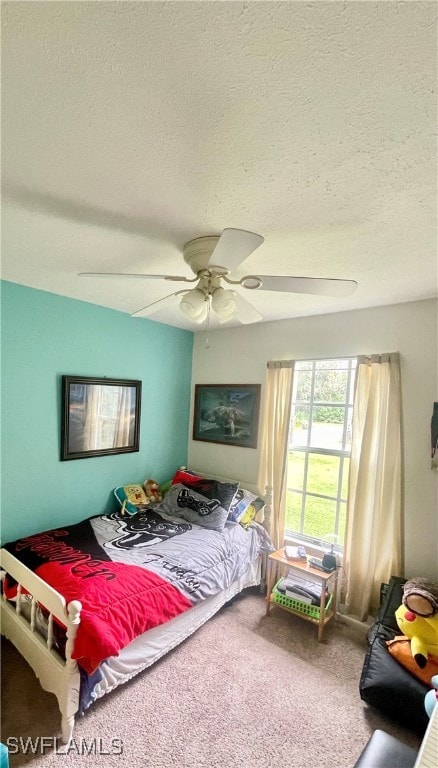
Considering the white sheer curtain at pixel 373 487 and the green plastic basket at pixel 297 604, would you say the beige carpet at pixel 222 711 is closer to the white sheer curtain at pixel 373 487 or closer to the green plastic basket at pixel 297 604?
the green plastic basket at pixel 297 604

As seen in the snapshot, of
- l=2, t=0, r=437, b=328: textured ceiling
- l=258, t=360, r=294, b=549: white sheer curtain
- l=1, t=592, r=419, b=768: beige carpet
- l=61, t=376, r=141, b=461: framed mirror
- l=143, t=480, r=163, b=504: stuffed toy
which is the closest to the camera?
l=2, t=0, r=437, b=328: textured ceiling

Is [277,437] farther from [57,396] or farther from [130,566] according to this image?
[57,396]

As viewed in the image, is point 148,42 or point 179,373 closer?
point 148,42

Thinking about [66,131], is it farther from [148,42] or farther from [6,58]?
[148,42]

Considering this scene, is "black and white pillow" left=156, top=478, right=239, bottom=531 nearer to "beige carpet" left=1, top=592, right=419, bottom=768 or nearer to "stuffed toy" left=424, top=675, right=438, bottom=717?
"beige carpet" left=1, top=592, right=419, bottom=768

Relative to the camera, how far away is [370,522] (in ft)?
8.01

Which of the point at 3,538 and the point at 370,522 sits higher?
the point at 370,522

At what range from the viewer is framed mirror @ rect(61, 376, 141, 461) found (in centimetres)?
266

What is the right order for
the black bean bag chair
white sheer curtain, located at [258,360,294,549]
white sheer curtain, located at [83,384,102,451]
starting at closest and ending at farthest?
1. the black bean bag chair
2. white sheer curtain, located at [83,384,102,451]
3. white sheer curtain, located at [258,360,294,549]

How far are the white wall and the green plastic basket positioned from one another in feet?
2.32

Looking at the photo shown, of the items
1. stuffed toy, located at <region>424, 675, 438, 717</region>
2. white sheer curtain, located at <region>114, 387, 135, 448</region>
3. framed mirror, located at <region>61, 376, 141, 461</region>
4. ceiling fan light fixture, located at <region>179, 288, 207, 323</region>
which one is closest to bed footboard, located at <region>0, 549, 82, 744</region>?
framed mirror, located at <region>61, 376, 141, 461</region>

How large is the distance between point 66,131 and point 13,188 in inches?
16.7

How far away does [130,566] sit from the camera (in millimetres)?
2021

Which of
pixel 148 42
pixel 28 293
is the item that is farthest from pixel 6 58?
pixel 28 293
